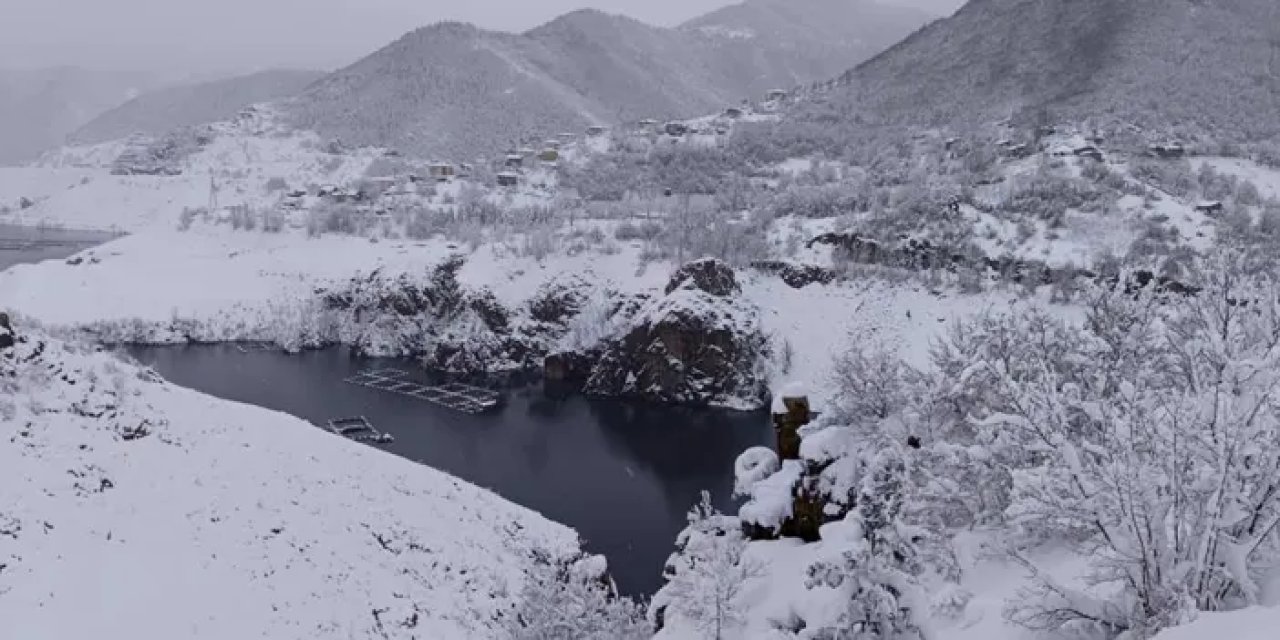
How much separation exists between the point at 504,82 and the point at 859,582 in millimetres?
190107

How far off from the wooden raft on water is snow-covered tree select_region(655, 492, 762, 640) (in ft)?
150

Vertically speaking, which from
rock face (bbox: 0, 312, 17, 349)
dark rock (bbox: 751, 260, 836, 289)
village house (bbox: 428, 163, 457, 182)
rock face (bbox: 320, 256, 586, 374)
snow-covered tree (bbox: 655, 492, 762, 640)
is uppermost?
village house (bbox: 428, 163, 457, 182)

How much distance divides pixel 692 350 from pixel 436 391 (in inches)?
787

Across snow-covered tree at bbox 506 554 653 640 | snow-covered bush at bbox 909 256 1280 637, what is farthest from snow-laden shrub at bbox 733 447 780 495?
snow-covered bush at bbox 909 256 1280 637

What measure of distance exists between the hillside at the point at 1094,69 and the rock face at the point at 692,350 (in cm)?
5465

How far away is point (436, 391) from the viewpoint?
64.3m

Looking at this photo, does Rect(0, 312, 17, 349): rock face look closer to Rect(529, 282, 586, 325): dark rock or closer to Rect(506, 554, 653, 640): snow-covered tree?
Rect(506, 554, 653, 640): snow-covered tree

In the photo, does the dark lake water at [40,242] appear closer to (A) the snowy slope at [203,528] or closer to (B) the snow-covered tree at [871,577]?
(A) the snowy slope at [203,528]

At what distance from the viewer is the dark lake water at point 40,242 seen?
106250 mm

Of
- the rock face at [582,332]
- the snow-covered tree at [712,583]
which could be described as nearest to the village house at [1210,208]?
the rock face at [582,332]

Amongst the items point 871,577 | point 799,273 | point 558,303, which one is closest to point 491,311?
point 558,303

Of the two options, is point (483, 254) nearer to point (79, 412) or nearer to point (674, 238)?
point (674, 238)

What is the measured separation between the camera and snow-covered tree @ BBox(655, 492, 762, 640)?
530 inches

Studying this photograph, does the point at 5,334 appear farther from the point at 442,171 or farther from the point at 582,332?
the point at 442,171
